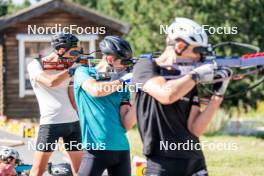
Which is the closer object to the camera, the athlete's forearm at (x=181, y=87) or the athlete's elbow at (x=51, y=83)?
the athlete's forearm at (x=181, y=87)

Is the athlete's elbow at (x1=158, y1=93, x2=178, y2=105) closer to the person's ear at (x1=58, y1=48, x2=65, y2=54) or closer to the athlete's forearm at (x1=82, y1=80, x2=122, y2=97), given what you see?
the athlete's forearm at (x1=82, y1=80, x2=122, y2=97)

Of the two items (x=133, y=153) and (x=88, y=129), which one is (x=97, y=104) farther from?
(x=133, y=153)

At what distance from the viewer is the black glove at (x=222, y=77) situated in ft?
16.3

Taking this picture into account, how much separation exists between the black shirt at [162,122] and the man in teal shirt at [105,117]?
117 cm

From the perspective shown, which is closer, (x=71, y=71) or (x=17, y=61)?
(x=71, y=71)

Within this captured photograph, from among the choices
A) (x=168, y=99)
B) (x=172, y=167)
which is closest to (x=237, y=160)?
(x=172, y=167)

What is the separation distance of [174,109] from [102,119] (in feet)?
4.91

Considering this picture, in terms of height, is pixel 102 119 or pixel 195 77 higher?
pixel 195 77

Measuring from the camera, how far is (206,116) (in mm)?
4965

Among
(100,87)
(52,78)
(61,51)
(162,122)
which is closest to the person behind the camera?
(162,122)

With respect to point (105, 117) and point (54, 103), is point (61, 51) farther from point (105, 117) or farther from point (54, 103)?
point (105, 117)

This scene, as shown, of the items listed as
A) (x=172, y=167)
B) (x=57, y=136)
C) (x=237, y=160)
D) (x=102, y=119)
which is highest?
(x=102, y=119)

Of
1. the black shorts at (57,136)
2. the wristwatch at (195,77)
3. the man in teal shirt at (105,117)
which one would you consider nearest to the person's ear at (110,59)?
the man in teal shirt at (105,117)

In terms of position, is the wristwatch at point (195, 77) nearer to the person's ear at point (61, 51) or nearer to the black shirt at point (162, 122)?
the black shirt at point (162, 122)
